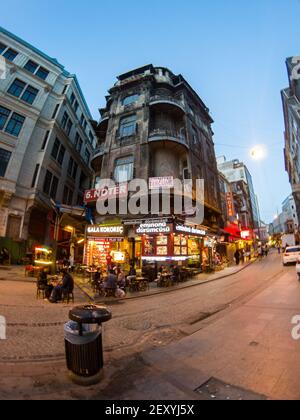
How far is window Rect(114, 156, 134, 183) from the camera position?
22.2m

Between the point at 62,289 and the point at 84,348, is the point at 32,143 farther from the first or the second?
the point at 84,348

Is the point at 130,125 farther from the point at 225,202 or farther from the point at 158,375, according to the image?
the point at 158,375

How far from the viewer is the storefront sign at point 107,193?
64.4 feet

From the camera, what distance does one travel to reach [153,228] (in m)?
17.1

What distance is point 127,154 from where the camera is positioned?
75.3ft

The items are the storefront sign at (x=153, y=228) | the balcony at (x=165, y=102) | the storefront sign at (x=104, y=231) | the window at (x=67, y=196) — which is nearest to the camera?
the storefront sign at (x=153, y=228)

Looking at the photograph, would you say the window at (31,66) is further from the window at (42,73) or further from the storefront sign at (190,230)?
the storefront sign at (190,230)

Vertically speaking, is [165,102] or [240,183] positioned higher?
Result: [240,183]

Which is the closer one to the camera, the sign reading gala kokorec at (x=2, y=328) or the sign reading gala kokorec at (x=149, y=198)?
the sign reading gala kokorec at (x=2, y=328)

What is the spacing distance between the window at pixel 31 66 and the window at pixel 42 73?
0.45 metres

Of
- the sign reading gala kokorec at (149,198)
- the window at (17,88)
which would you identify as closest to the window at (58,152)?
the window at (17,88)

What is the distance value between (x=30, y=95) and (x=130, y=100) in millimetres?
12420

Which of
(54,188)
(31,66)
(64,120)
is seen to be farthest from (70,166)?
(31,66)

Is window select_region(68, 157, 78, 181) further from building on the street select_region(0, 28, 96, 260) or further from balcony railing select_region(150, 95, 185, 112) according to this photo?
balcony railing select_region(150, 95, 185, 112)
